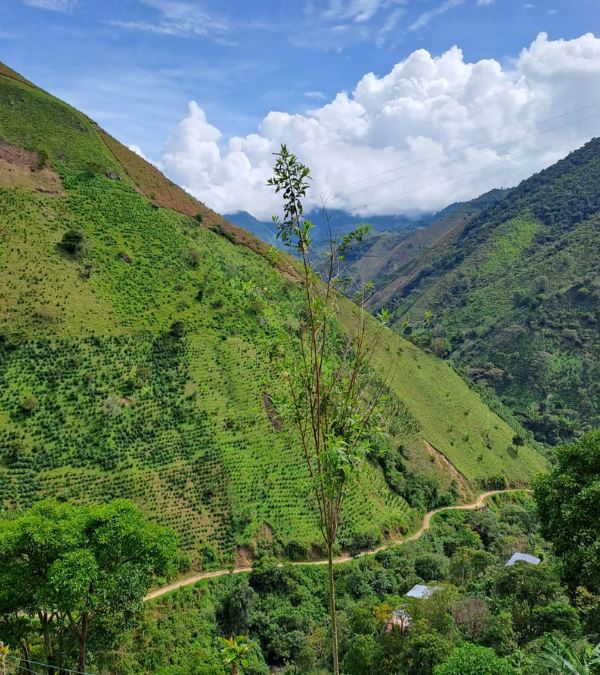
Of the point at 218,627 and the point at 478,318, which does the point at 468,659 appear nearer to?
the point at 218,627

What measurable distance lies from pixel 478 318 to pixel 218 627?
98.4m

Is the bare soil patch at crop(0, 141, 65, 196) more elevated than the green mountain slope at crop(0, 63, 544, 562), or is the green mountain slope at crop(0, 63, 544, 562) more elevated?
the bare soil patch at crop(0, 141, 65, 196)

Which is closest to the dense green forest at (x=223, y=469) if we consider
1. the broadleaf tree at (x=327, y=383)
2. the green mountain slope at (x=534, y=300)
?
the broadleaf tree at (x=327, y=383)

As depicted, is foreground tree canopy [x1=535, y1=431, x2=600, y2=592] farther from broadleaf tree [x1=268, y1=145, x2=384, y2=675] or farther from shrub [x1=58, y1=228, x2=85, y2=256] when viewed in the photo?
shrub [x1=58, y1=228, x2=85, y2=256]

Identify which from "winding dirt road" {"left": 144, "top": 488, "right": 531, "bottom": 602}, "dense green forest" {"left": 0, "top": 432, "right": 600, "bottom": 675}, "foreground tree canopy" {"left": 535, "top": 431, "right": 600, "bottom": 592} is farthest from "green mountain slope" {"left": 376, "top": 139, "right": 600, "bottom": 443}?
"foreground tree canopy" {"left": 535, "top": 431, "right": 600, "bottom": 592}

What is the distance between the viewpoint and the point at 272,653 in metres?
26.0

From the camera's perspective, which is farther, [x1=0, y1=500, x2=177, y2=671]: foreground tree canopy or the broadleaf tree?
[x1=0, y1=500, x2=177, y2=671]: foreground tree canopy

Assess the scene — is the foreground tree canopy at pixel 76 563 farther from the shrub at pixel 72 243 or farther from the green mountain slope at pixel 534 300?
the green mountain slope at pixel 534 300

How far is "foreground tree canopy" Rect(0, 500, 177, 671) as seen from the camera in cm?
1516

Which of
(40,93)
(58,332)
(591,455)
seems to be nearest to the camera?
(591,455)

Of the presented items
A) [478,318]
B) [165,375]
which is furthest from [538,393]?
[165,375]

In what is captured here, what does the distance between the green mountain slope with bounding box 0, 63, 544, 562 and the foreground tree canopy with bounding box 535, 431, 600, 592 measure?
247 inches

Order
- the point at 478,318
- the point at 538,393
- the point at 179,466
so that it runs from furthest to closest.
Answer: the point at 478,318 < the point at 538,393 < the point at 179,466

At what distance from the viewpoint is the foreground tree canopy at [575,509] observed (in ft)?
48.1
